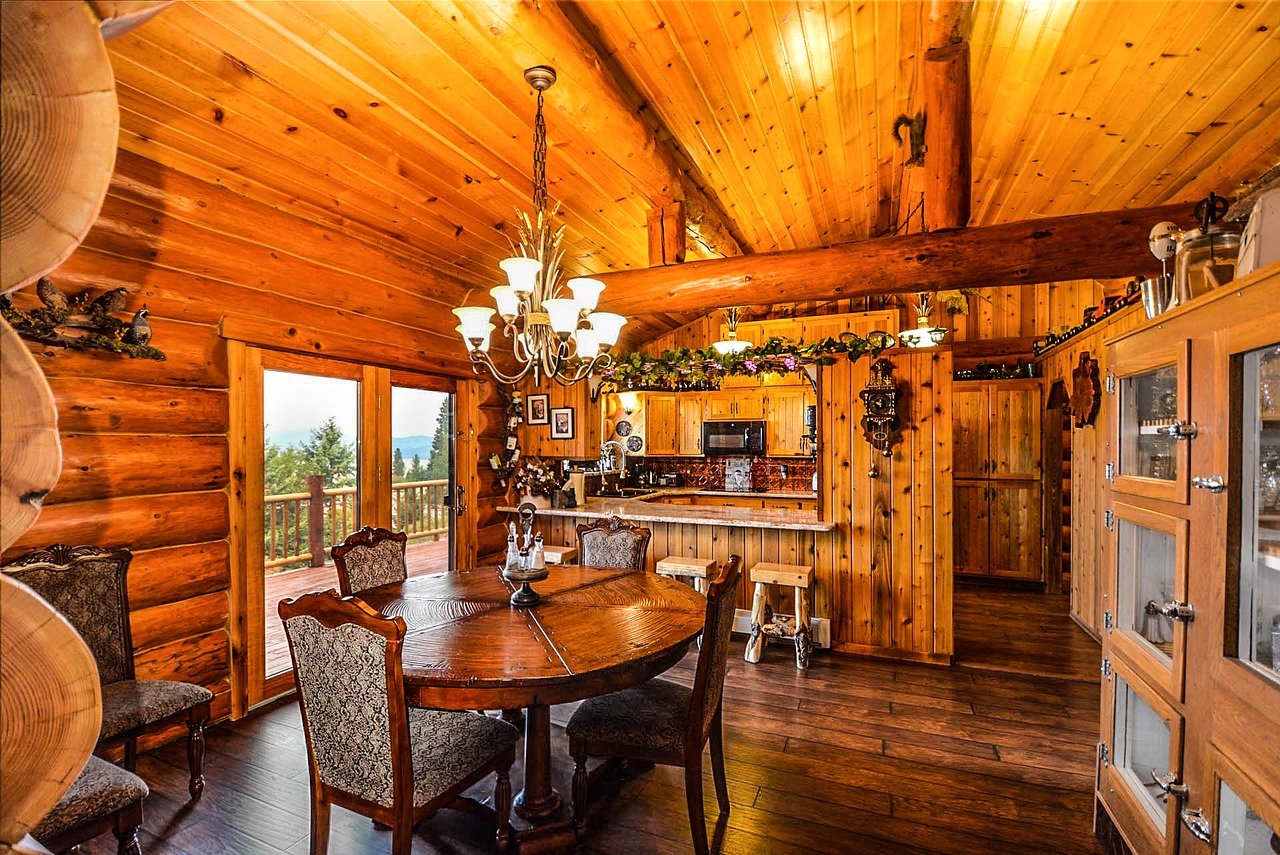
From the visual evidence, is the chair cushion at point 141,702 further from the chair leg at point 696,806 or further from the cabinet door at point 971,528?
the cabinet door at point 971,528

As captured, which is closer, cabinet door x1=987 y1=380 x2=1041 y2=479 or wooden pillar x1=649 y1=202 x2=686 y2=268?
wooden pillar x1=649 y1=202 x2=686 y2=268

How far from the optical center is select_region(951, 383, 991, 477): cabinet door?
6.09 metres

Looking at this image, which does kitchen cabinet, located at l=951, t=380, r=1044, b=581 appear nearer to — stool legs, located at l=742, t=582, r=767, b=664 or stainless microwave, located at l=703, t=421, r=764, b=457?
stainless microwave, located at l=703, t=421, r=764, b=457

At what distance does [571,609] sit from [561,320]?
1.21 metres

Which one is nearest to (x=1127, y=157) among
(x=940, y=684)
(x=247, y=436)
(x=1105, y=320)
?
(x=1105, y=320)

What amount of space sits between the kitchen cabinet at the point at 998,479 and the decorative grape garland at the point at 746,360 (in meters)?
2.61

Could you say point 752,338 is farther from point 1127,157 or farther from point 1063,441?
point 1127,157

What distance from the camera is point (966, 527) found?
6.18m

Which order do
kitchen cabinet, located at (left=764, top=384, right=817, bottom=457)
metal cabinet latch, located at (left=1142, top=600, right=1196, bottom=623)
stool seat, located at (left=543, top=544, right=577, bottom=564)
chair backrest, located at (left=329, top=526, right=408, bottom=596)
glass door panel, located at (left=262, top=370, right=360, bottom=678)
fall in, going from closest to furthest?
metal cabinet latch, located at (left=1142, top=600, right=1196, bottom=623) → chair backrest, located at (left=329, top=526, right=408, bottom=596) → glass door panel, located at (left=262, top=370, right=360, bottom=678) → stool seat, located at (left=543, top=544, right=577, bottom=564) → kitchen cabinet, located at (left=764, top=384, right=817, bottom=457)

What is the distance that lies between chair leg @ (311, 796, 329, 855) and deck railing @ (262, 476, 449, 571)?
76.5 inches

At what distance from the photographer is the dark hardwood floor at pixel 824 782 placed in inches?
85.4

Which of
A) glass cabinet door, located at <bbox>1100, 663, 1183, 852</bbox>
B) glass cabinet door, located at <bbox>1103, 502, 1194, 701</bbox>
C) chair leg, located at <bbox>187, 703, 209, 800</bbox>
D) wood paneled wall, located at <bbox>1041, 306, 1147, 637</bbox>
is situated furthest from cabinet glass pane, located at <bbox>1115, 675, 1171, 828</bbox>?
chair leg, located at <bbox>187, 703, 209, 800</bbox>

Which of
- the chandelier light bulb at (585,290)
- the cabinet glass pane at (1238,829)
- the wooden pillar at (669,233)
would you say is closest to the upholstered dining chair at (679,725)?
the chandelier light bulb at (585,290)

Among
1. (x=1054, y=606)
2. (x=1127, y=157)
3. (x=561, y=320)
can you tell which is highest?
(x=1127, y=157)
